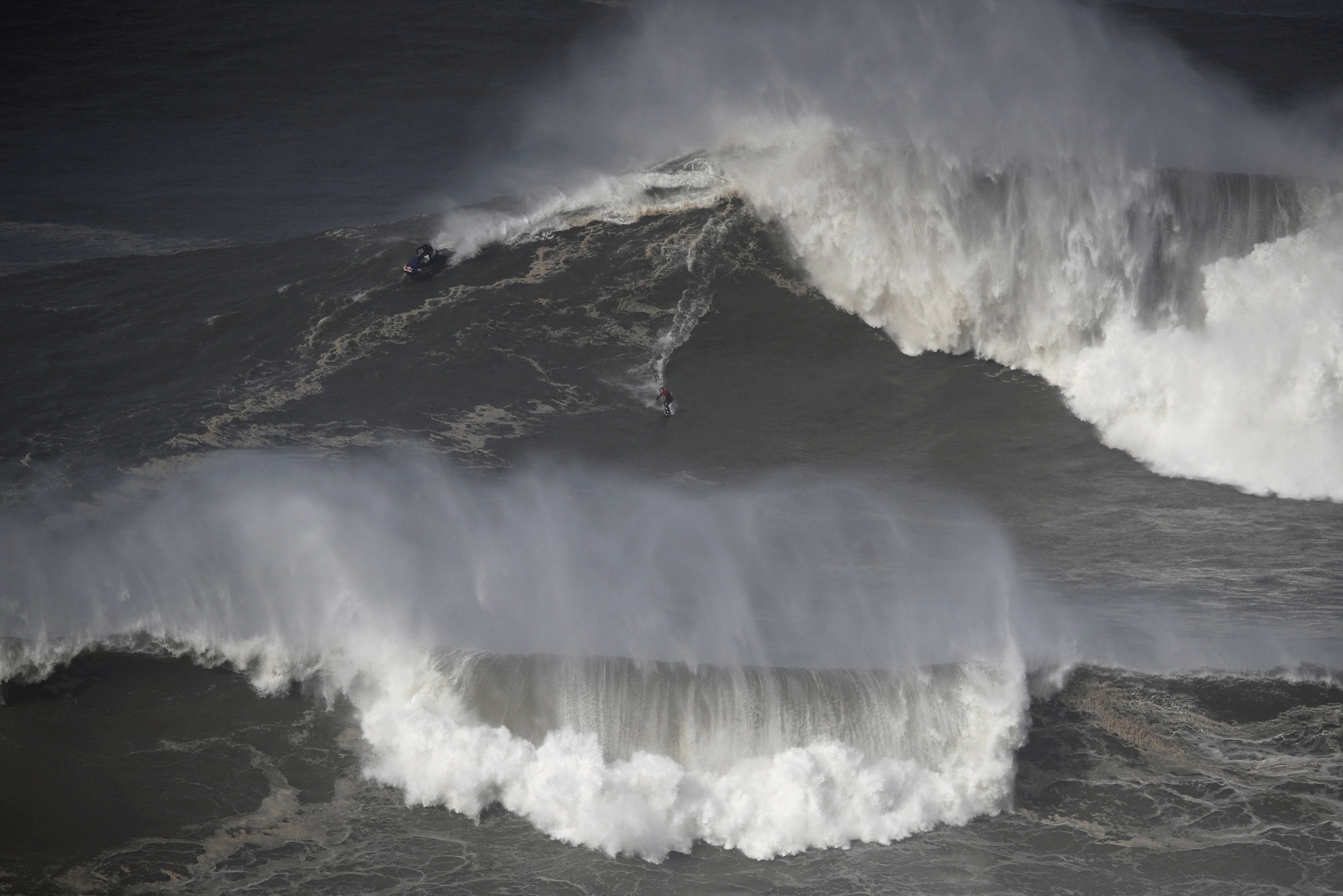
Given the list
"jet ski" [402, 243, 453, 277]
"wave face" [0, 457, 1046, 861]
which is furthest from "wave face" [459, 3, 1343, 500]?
"wave face" [0, 457, 1046, 861]

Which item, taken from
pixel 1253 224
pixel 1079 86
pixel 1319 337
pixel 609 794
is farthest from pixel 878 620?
pixel 1079 86

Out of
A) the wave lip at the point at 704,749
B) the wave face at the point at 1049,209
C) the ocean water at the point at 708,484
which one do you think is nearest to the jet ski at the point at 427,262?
the ocean water at the point at 708,484

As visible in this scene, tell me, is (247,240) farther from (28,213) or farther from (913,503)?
(913,503)

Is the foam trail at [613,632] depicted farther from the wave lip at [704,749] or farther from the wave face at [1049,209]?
the wave face at [1049,209]

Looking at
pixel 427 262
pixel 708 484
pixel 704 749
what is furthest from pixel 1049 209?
pixel 704 749

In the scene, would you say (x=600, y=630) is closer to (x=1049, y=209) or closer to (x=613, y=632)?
(x=613, y=632)

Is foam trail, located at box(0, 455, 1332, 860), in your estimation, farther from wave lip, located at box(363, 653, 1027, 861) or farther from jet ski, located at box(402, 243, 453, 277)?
jet ski, located at box(402, 243, 453, 277)
